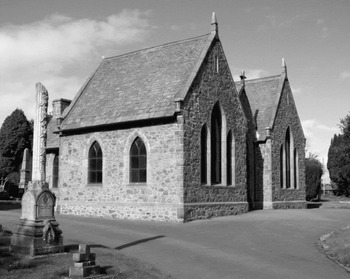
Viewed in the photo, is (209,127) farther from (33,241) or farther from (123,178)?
(33,241)

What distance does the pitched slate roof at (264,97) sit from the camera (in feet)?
108

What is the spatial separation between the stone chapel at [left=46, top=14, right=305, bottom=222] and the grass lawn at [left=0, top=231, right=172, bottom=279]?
10170mm

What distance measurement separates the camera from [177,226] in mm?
19422

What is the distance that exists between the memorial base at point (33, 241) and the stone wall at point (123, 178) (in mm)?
9976

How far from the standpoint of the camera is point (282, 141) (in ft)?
111

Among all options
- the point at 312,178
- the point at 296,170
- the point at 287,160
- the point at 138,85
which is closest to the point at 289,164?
the point at 287,160

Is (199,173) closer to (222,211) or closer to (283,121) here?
(222,211)

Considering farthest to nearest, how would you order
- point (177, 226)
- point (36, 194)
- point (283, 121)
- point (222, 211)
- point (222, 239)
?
point (283, 121) → point (222, 211) → point (177, 226) → point (222, 239) → point (36, 194)

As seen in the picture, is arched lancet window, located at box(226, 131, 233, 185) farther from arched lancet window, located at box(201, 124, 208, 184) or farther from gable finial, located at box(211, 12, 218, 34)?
gable finial, located at box(211, 12, 218, 34)

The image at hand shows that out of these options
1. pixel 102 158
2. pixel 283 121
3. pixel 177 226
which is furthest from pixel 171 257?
pixel 283 121

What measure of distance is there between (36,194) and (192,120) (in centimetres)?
1160

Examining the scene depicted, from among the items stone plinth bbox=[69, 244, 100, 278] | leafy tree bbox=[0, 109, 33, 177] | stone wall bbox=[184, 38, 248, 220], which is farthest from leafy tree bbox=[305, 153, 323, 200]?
leafy tree bbox=[0, 109, 33, 177]

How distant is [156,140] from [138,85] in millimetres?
4492

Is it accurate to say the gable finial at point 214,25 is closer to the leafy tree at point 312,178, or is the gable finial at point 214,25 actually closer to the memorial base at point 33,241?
the memorial base at point 33,241
